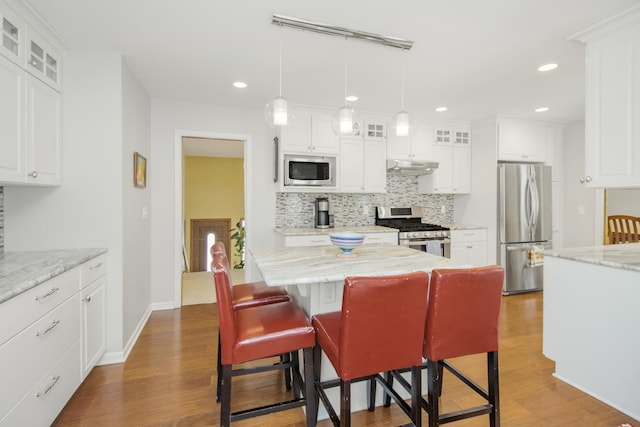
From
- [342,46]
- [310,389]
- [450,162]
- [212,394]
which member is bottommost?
[212,394]

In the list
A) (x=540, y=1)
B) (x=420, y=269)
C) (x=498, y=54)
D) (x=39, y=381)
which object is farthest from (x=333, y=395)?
(x=498, y=54)

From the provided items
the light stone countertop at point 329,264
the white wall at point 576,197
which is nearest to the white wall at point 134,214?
the light stone countertop at point 329,264

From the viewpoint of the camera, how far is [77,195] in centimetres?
241

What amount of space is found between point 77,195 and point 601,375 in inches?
151

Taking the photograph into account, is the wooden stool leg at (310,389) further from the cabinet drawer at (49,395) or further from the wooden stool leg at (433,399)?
the cabinet drawer at (49,395)

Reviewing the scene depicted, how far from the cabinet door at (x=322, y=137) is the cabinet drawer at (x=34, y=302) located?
109 inches

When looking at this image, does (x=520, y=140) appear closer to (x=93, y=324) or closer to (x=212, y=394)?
(x=212, y=394)

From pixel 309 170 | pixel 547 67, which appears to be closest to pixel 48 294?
pixel 309 170

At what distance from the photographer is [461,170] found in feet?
15.3

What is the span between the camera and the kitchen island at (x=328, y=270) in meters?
1.50

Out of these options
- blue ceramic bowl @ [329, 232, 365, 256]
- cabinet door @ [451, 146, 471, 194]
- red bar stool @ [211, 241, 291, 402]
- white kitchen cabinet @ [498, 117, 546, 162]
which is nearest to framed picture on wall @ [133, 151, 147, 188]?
red bar stool @ [211, 241, 291, 402]

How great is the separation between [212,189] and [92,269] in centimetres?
566

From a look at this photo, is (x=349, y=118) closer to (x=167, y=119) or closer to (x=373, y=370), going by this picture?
(x=373, y=370)

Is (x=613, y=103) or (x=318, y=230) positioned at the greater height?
(x=613, y=103)
